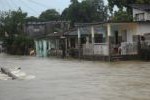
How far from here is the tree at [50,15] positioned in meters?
112

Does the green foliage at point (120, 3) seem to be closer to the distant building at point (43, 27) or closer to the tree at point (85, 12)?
the distant building at point (43, 27)

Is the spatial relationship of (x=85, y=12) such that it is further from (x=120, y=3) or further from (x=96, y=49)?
(x=96, y=49)

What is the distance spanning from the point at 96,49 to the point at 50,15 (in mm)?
69640

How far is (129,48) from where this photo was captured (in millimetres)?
41375

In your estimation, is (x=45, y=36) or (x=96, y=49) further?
(x=45, y=36)

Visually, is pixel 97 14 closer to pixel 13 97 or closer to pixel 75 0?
pixel 75 0

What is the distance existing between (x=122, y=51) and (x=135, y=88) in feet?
75.4

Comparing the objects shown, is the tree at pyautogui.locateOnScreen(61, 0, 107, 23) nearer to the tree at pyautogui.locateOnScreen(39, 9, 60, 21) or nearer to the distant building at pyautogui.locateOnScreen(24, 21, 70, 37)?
the distant building at pyautogui.locateOnScreen(24, 21, 70, 37)

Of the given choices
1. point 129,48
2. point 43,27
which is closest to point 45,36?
point 129,48

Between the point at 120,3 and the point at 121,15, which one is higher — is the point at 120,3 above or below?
above

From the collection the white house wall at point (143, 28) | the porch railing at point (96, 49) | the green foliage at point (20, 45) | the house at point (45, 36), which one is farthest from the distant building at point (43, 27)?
the white house wall at point (143, 28)

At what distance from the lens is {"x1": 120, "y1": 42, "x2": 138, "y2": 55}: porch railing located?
4120cm

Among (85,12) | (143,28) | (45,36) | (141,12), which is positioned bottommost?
(143,28)

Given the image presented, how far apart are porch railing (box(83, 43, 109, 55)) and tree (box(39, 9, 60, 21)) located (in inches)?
2545
